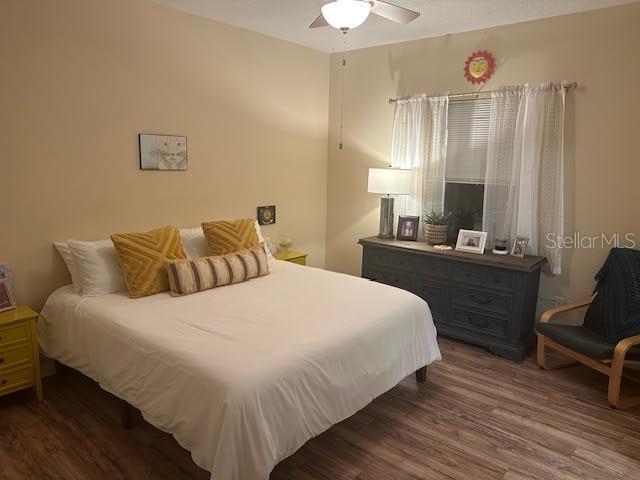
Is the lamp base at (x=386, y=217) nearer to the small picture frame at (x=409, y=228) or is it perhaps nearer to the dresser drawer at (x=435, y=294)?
the small picture frame at (x=409, y=228)

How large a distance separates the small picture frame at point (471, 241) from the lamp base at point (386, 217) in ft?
2.24

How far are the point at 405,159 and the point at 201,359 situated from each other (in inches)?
116

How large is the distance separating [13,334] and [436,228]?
3.21 meters

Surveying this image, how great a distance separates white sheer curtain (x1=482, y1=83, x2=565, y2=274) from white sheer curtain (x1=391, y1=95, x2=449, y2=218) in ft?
1.43

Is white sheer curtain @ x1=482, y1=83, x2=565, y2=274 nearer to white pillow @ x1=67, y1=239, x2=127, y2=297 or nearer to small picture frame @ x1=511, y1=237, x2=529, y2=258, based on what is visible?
small picture frame @ x1=511, y1=237, x2=529, y2=258

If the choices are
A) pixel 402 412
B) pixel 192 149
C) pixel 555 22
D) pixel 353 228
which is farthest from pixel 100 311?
pixel 555 22

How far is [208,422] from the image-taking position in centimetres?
184

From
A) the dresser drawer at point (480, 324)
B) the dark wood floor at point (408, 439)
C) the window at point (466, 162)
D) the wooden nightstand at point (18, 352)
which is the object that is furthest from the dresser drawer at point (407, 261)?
the wooden nightstand at point (18, 352)

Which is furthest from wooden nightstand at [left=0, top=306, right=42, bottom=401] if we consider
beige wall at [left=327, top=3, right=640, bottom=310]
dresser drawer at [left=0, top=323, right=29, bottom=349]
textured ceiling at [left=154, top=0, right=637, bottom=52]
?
beige wall at [left=327, top=3, right=640, bottom=310]

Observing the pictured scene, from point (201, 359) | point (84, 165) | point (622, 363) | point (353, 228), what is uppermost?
point (84, 165)

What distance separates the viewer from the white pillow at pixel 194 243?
3434mm

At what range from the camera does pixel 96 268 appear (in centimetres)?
288

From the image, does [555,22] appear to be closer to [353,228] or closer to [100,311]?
[353,228]

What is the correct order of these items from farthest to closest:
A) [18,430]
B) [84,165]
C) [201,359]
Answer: [84,165]
[18,430]
[201,359]
